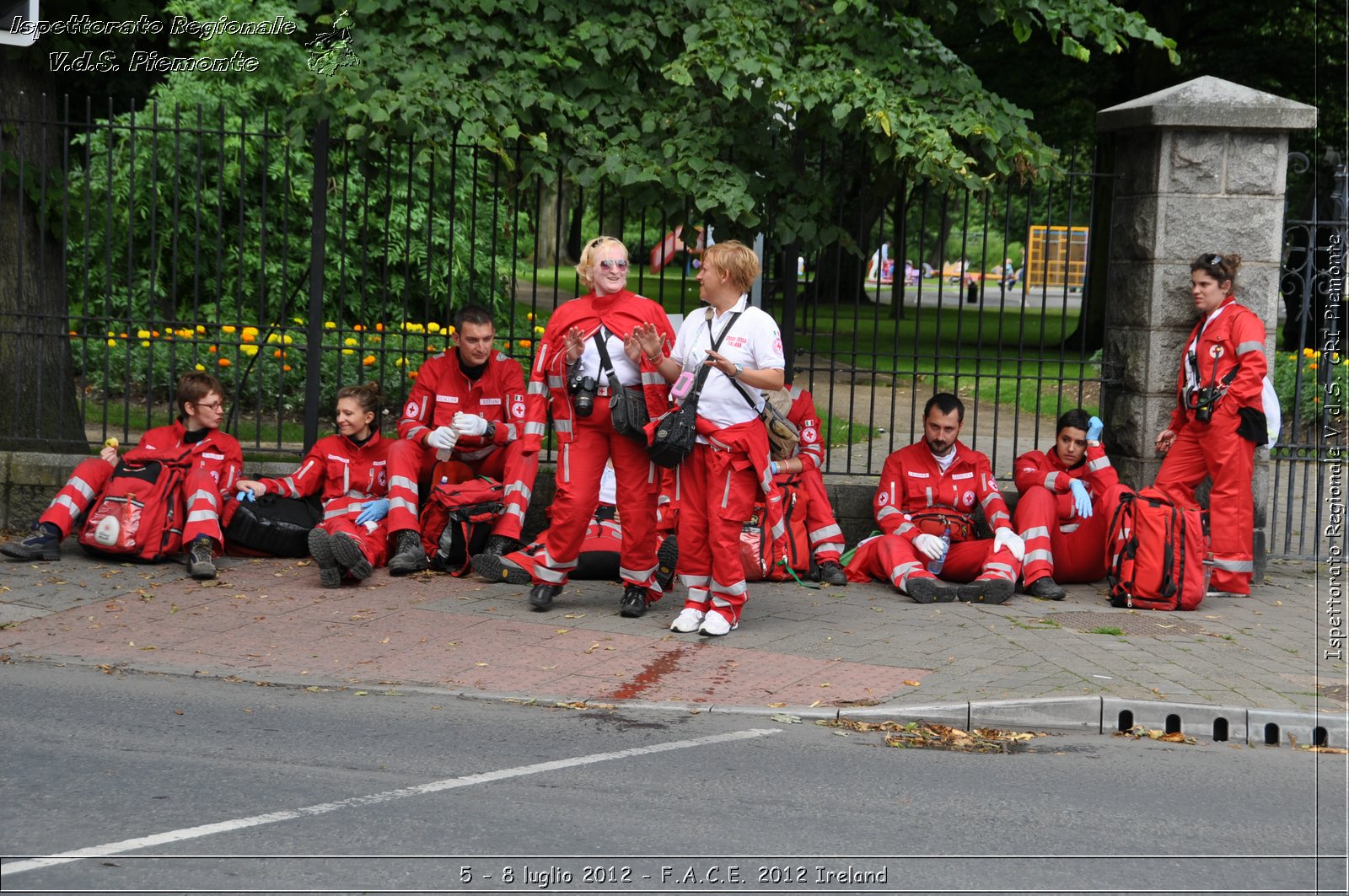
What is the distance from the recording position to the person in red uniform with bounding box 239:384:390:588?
8.93m

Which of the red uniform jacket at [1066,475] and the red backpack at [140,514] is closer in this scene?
the red backpack at [140,514]

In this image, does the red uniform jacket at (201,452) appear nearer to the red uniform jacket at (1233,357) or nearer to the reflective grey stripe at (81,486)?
the reflective grey stripe at (81,486)

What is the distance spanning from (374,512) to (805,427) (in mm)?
2585

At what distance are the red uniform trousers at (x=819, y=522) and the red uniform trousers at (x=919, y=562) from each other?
149mm

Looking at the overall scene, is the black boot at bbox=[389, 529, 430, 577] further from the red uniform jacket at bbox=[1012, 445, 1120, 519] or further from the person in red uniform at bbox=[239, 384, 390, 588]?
the red uniform jacket at bbox=[1012, 445, 1120, 519]

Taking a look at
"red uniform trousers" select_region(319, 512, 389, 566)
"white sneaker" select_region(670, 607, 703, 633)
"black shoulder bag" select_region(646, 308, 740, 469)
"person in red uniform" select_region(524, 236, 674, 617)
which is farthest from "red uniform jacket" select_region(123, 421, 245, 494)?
"white sneaker" select_region(670, 607, 703, 633)

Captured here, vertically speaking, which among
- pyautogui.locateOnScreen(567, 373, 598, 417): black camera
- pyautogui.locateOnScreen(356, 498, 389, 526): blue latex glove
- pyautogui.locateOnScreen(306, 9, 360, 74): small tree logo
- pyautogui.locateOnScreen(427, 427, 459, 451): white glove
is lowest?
pyautogui.locateOnScreen(356, 498, 389, 526): blue latex glove

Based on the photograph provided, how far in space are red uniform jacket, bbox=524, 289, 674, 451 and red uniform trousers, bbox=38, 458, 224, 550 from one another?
213 centimetres

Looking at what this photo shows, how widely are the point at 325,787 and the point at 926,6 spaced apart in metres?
6.27

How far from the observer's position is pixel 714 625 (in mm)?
7566

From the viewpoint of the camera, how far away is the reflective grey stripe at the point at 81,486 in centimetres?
886

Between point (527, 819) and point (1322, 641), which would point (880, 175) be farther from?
point (527, 819)

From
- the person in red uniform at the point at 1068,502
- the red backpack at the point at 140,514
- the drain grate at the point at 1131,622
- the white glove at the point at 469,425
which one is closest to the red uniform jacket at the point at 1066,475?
the person in red uniform at the point at 1068,502

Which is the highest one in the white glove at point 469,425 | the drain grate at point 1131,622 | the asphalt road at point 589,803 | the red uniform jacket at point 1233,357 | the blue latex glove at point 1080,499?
the red uniform jacket at point 1233,357
